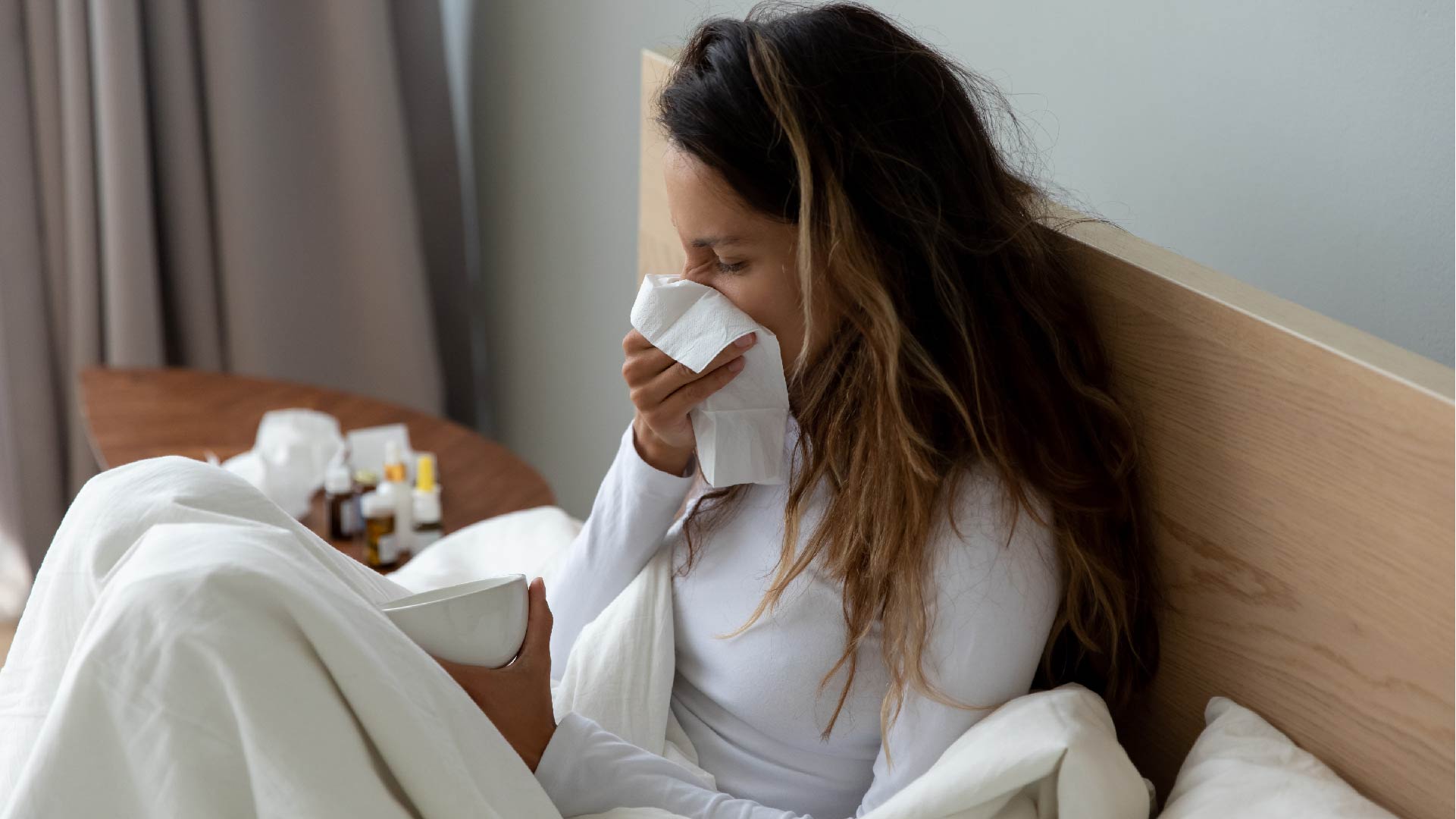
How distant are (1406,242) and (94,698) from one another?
0.95m

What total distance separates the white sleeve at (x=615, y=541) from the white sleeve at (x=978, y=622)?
329 mm

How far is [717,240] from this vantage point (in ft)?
3.30

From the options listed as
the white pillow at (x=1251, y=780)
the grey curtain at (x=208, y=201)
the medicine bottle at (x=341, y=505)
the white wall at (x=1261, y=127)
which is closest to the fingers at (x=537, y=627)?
the white pillow at (x=1251, y=780)

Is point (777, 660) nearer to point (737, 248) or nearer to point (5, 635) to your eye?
point (737, 248)

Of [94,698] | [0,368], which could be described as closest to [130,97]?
[0,368]

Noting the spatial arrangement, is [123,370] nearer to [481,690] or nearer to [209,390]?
[209,390]

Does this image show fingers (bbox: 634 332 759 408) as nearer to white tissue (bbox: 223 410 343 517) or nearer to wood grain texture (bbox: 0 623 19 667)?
white tissue (bbox: 223 410 343 517)

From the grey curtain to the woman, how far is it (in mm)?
1668

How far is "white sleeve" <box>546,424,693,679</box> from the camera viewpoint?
3.99 feet

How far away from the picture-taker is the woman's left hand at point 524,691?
1010 millimetres

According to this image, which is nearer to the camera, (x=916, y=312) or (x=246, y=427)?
(x=916, y=312)

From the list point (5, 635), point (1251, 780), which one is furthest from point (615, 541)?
point (5, 635)

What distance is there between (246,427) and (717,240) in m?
1.19

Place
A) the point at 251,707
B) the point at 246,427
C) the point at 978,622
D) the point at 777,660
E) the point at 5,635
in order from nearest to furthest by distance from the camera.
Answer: the point at 251,707 → the point at 978,622 → the point at 777,660 → the point at 246,427 → the point at 5,635
